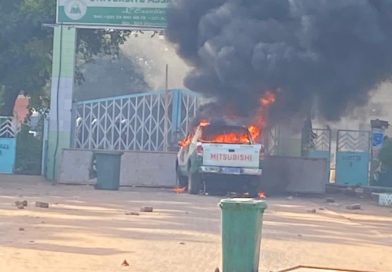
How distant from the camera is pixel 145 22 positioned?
30344mm

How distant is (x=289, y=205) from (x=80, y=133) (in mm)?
12028

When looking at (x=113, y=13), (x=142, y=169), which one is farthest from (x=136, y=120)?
(x=142, y=169)

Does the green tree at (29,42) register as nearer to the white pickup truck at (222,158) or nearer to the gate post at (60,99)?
the gate post at (60,99)

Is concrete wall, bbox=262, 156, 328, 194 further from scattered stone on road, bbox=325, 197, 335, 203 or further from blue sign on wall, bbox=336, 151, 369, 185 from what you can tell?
blue sign on wall, bbox=336, 151, 369, 185

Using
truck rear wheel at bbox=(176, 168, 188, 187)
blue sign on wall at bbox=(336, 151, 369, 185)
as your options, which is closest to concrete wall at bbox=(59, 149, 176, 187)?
truck rear wheel at bbox=(176, 168, 188, 187)

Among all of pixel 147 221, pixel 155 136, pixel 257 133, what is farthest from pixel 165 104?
pixel 147 221

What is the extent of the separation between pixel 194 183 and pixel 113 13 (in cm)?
652

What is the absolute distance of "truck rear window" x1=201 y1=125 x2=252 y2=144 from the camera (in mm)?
26641

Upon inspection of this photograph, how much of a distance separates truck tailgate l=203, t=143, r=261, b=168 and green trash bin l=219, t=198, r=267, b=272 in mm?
14281

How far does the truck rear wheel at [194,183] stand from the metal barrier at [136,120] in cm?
785

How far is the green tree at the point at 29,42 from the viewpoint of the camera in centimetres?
3394

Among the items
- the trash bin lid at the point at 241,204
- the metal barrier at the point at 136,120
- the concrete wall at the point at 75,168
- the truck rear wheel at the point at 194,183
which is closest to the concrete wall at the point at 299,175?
the truck rear wheel at the point at 194,183

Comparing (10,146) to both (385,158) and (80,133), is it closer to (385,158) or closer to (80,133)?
(80,133)

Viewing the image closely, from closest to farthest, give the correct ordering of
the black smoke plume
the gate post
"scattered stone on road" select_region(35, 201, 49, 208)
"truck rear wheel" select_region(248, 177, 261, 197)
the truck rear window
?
1. "scattered stone on road" select_region(35, 201, 49, 208)
2. "truck rear wheel" select_region(248, 177, 261, 197)
3. the truck rear window
4. the black smoke plume
5. the gate post
